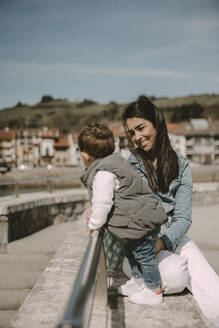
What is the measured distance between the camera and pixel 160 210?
79.7 inches

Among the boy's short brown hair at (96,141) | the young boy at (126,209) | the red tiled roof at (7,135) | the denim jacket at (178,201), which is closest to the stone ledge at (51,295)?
the young boy at (126,209)

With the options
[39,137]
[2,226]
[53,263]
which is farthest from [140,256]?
[39,137]

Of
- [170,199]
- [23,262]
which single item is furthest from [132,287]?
[23,262]

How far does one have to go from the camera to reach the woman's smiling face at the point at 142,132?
2479 mm

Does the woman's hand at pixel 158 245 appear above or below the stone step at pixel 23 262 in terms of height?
above

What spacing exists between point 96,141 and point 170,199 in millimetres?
697

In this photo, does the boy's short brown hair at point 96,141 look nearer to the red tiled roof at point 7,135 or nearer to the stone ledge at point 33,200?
the stone ledge at point 33,200

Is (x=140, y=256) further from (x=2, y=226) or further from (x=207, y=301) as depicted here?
(x=2, y=226)

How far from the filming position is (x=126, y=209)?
1943mm

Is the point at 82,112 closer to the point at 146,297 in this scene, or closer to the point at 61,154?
the point at 61,154

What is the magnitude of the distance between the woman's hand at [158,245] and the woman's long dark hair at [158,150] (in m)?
0.39

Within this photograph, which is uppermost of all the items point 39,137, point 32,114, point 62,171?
point 32,114

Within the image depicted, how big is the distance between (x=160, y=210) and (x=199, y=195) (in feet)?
27.0

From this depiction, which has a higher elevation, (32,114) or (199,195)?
(32,114)
